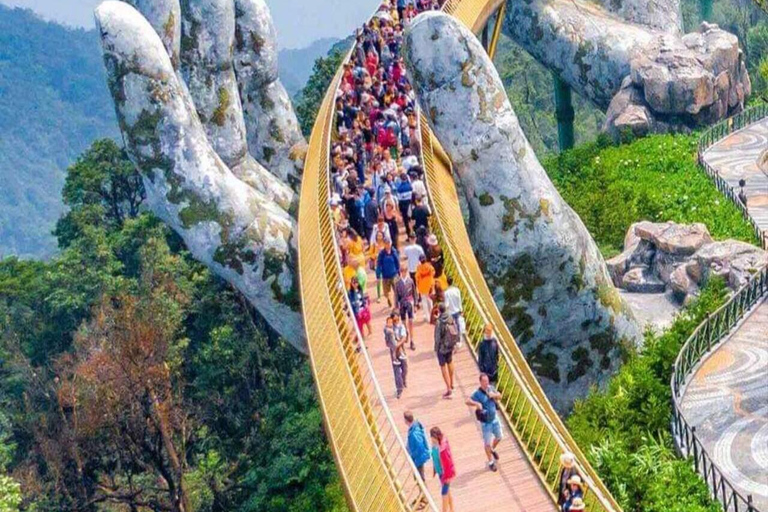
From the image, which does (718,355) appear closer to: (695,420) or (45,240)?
(695,420)

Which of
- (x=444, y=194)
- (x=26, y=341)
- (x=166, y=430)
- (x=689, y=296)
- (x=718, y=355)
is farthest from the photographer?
(x=26, y=341)

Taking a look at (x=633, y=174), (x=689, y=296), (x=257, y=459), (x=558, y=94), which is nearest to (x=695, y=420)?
(x=689, y=296)

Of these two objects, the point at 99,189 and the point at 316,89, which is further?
the point at 316,89

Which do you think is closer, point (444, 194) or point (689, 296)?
point (444, 194)

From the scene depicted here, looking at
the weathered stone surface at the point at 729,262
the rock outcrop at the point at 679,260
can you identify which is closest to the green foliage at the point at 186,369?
the rock outcrop at the point at 679,260

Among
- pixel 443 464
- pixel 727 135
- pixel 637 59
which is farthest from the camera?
pixel 727 135

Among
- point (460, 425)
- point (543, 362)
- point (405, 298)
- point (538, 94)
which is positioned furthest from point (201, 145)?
point (538, 94)

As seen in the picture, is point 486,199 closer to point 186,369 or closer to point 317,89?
point 186,369
